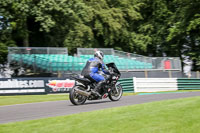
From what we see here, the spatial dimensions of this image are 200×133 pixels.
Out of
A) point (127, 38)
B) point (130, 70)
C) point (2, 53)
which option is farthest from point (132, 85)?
point (127, 38)

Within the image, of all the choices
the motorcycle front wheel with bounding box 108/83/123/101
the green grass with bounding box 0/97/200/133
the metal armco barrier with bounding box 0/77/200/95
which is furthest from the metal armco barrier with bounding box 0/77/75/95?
the green grass with bounding box 0/97/200/133

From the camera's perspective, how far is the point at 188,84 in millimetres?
21047

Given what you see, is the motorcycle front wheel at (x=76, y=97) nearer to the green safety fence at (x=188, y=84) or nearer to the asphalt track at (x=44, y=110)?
the asphalt track at (x=44, y=110)

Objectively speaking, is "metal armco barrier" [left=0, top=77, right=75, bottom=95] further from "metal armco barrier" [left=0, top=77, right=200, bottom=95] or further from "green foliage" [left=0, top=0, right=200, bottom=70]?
"green foliage" [left=0, top=0, right=200, bottom=70]

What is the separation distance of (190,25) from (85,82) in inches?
761

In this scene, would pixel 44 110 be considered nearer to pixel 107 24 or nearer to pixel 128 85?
pixel 128 85

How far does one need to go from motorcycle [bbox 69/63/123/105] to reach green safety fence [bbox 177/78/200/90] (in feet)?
32.8

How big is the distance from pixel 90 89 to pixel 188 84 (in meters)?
12.0

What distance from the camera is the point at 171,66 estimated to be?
2411cm

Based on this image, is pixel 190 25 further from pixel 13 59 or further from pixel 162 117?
pixel 162 117

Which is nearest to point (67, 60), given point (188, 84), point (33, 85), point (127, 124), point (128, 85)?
point (33, 85)

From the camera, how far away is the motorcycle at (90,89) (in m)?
10.3

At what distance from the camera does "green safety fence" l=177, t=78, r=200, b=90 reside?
20875 millimetres

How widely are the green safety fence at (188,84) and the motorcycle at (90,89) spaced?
10.0 meters
